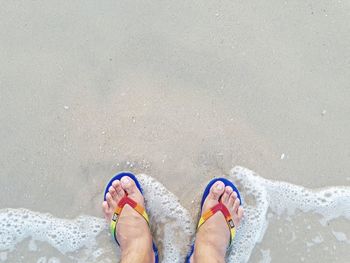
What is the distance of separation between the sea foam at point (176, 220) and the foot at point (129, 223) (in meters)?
0.07

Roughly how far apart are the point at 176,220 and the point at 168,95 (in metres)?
0.69

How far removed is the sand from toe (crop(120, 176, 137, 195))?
0.24ft

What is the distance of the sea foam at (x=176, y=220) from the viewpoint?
7.03 feet

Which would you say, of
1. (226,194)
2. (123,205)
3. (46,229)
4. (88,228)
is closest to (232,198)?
(226,194)

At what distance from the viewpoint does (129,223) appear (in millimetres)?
2164

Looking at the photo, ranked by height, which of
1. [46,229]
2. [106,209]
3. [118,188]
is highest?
[118,188]

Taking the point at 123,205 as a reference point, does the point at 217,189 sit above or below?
above

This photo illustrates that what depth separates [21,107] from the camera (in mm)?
2102

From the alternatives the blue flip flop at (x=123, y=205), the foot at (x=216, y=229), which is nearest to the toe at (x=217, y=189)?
the foot at (x=216, y=229)

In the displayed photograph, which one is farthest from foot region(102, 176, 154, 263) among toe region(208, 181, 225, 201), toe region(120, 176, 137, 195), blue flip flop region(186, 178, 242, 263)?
toe region(208, 181, 225, 201)

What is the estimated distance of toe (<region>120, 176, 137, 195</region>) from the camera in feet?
6.96

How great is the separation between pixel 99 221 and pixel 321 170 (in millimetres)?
1239

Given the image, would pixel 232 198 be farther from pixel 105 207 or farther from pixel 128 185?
pixel 105 207

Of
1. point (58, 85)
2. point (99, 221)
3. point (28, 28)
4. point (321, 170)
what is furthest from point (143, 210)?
point (28, 28)
